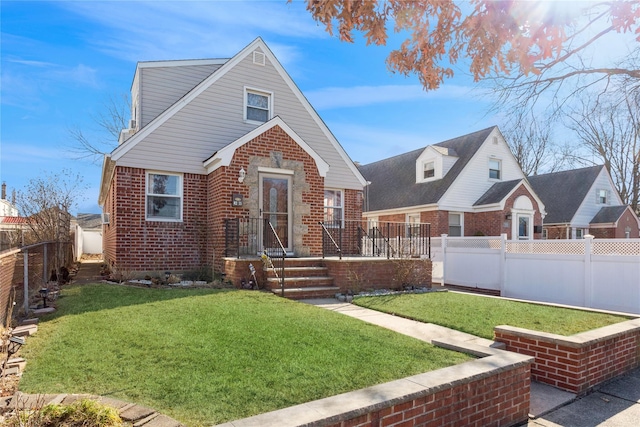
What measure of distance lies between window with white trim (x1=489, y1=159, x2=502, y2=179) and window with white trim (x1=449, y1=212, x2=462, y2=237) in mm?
3128

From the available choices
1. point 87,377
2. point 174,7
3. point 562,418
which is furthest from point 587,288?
point 174,7

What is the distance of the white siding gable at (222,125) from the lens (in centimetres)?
1068

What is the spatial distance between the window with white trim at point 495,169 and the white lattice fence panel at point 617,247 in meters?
12.8

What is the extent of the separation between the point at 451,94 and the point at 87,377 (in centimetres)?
742

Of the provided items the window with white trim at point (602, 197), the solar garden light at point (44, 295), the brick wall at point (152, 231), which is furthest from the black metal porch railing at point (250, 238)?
the window with white trim at point (602, 197)

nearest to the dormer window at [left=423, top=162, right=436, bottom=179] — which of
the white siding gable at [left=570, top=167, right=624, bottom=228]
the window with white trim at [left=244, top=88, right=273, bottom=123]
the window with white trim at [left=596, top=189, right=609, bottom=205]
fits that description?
the white siding gable at [left=570, top=167, right=624, bottom=228]

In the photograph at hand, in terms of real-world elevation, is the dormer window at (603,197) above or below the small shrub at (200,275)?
above

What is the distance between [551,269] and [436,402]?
8603mm

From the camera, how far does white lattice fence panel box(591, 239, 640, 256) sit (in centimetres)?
848

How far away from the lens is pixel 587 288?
30.1 ft

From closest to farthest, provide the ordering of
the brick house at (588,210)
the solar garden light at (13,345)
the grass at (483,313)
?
the solar garden light at (13,345) < the grass at (483,313) < the brick house at (588,210)

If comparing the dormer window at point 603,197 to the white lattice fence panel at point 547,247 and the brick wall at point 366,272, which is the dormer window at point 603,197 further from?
the brick wall at point 366,272

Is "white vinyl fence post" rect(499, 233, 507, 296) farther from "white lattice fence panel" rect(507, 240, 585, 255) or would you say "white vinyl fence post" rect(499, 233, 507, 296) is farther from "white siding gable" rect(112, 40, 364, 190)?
"white siding gable" rect(112, 40, 364, 190)

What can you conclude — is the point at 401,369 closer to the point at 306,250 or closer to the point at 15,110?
the point at 306,250
